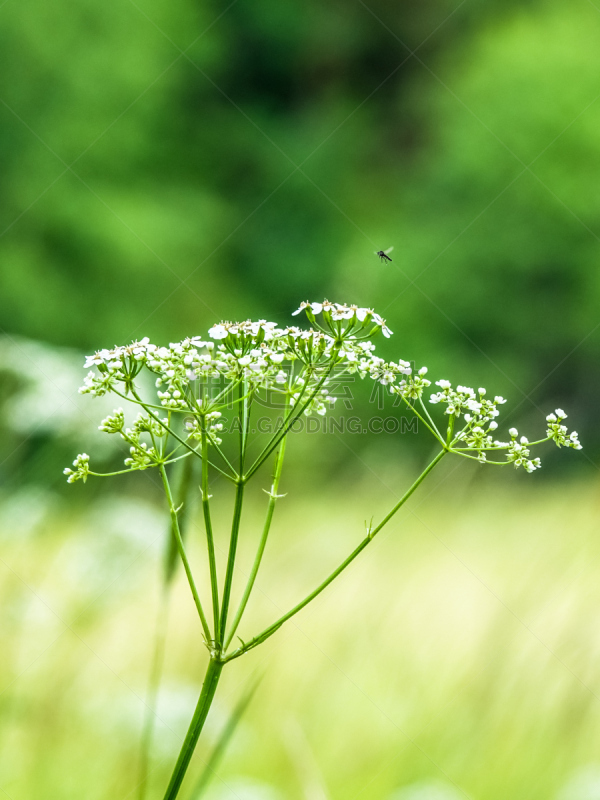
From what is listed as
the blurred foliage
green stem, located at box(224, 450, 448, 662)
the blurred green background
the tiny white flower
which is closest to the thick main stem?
green stem, located at box(224, 450, 448, 662)

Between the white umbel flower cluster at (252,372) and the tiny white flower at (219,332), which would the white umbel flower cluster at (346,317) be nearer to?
the white umbel flower cluster at (252,372)

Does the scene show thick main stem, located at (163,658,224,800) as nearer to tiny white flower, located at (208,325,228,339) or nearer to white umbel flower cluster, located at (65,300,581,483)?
white umbel flower cluster, located at (65,300,581,483)

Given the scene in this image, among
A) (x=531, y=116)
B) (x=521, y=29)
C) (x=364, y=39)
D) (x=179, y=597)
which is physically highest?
(x=364, y=39)

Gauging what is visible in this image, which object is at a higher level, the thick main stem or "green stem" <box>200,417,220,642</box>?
"green stem" <box>200,417,220,642</box>

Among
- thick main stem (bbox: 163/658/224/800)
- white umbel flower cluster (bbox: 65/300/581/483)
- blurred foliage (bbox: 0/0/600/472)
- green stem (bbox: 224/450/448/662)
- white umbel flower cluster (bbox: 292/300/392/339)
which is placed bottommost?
thick main stem (bbox: 163/658/224/800)

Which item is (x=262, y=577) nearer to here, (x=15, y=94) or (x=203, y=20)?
(x=15, y=94)

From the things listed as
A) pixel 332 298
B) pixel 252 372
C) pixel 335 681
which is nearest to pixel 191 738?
pixel 252 372

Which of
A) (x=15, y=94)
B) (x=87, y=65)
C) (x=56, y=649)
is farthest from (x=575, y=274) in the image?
(x=56, y=649)

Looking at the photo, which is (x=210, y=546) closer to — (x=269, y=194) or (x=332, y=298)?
(x=332, y=298)
